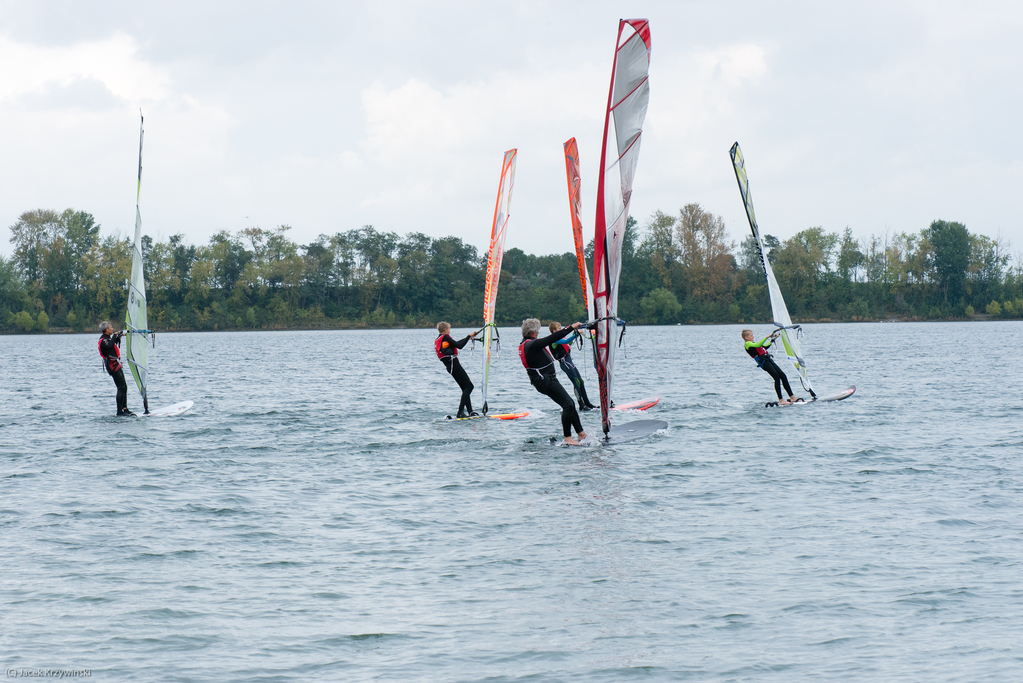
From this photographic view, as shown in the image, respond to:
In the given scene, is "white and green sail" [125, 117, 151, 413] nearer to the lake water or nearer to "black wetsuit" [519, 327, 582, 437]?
the lake water

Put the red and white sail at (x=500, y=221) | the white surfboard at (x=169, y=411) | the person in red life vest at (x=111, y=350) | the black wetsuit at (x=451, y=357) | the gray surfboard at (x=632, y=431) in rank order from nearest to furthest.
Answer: the gray surfboard at (x=632, y=431) < the black wetsuit at (x=451, y=357) < the red and white sail at (x=500, y=221) < the person in red life vest at (x=111, y=350) < the white surfboard at (x=169, y=411)

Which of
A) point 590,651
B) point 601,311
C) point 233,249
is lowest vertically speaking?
point 590,651

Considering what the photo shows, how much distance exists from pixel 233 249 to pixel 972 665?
126402mm

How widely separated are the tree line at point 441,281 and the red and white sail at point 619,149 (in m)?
104

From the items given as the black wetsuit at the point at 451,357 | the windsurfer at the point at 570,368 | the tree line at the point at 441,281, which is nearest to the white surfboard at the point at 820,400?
the windsurfer at the point at 570,368

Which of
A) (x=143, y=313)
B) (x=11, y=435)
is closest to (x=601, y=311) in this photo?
(x=143, y=313)

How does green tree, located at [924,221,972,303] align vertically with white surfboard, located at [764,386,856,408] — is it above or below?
above

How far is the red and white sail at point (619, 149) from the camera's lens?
11539 millimetres

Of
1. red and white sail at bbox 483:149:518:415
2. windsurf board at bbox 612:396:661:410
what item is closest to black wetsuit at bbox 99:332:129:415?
red and white sail at bbox 483:149:518:415

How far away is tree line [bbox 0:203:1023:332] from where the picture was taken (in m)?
113

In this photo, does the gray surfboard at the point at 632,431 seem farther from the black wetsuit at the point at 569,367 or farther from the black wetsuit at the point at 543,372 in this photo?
the black wetsuit at the point at 569,367

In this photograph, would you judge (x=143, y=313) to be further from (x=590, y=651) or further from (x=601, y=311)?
(x=590, y=651)

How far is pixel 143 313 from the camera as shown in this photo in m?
18.1

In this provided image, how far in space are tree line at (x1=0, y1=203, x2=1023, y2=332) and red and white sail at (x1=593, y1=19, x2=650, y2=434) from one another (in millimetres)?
103659
